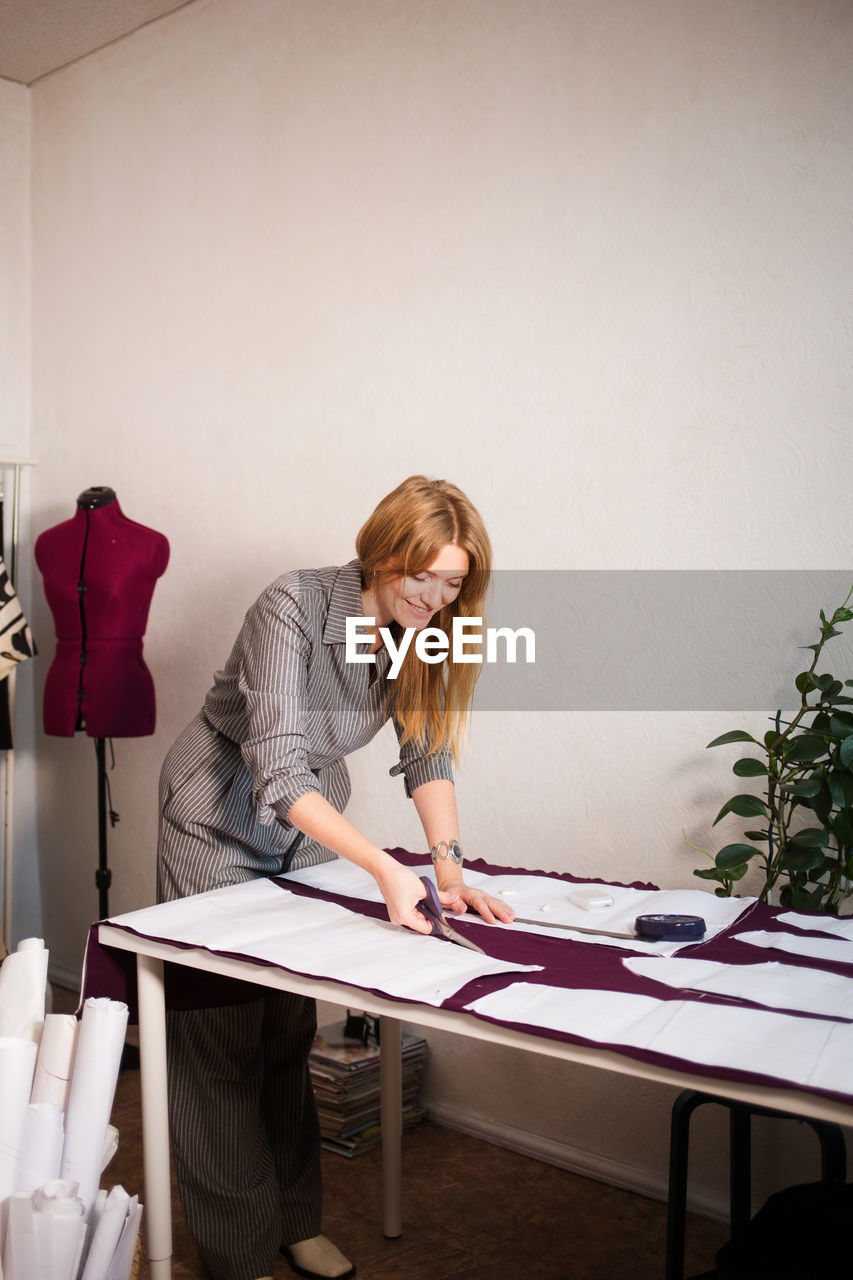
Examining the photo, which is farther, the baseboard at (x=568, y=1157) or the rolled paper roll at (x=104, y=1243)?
the baseboard at (x=568, y=1157)

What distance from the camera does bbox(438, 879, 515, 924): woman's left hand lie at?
5.39 feet

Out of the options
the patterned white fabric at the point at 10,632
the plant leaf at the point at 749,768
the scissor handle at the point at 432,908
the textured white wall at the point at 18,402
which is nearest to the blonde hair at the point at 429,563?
the scissor handle at the point at 432,908

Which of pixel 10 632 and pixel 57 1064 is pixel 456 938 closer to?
pixel 57 1064

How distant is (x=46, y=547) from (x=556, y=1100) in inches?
75.3

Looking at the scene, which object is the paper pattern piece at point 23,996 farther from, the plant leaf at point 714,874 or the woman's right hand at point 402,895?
the plant leaf at point 714,874

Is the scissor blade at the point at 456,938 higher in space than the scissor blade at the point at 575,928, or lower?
higher

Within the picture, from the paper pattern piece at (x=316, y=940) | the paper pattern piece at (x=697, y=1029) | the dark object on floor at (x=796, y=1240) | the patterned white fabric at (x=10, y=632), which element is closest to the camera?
the paper pattern piece at (x=697, y=1029)

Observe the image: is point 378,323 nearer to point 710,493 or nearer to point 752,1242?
point 710,493

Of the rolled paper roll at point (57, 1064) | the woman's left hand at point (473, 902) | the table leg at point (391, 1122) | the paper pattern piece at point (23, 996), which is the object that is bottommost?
the table leg at point (391, 1122)

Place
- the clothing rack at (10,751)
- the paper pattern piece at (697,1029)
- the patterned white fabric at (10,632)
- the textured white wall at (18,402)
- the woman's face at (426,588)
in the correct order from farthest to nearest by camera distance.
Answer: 1. the textured white wall at (18,402)
2. the clothing rack at (10,751)
3. the patterned white fabric at (10,632)
4. the woman's face at (426,588)
5. the paper pattern piece at (697,1029)

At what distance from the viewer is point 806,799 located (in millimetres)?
1981

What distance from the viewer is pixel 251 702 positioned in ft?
5.54

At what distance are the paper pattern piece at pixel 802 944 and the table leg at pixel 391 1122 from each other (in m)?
0.76

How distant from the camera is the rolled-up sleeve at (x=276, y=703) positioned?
5.36ft
